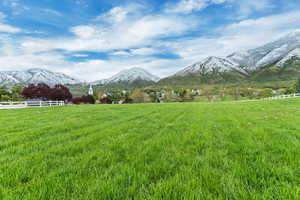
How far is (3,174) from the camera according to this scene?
209 cm

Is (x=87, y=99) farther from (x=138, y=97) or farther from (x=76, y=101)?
(x=138, y=97)

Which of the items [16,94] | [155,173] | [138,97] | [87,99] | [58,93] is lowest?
[155,173]

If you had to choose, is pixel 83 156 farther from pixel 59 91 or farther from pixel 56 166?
pixel 59 91

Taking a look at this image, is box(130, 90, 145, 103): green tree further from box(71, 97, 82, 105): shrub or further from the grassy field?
the grassy field

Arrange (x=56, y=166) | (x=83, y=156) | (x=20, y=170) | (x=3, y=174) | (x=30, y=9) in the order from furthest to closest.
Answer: (x=30, y=9), (x=83, y=156), (x=56, y=166), (x=20, y=170), (x=3, y=174)

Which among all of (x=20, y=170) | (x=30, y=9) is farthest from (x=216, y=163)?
(x=30, y=9)

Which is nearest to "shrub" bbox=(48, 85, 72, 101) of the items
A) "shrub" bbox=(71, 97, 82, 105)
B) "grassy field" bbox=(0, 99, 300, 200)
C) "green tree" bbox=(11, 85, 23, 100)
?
"shrub" bbox=(71, 97, 82, 105)

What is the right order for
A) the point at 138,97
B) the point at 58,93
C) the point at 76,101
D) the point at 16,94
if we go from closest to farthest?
the point at 58,93 < the point at 16,94 < the point at 76,101 < the point at 138,97

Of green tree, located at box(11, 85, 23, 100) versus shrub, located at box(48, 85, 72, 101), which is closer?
shrub, located at box(48, 85, 72, 101)

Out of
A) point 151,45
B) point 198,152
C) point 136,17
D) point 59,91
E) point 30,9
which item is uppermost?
point 151,45

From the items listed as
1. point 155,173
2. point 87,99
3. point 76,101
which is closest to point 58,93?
point 76,101

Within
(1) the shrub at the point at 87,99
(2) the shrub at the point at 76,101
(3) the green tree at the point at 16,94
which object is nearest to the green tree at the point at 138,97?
(1) the shrub at the point at 87,99

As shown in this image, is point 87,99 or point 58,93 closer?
point 58,93

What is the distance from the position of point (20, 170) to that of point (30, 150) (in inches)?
48.4
